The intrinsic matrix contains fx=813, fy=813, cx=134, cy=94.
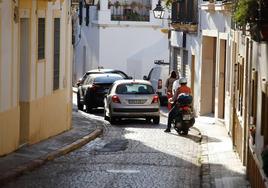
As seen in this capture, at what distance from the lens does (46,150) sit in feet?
58.3

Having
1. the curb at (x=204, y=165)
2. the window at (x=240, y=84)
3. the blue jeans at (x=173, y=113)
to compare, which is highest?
the window at (x=240, y=84)

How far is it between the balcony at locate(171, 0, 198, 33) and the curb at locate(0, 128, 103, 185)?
9.09m

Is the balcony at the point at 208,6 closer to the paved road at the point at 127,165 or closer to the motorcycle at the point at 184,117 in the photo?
the motorcycle at the point at 184,117

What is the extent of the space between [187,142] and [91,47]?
98.4 feet

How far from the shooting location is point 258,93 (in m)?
12.2

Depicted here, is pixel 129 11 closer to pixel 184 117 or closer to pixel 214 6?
pixel 214 6

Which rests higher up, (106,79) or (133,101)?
(106,79)

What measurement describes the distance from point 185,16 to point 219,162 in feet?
54.5

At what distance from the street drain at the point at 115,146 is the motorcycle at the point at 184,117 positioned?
7.34 feet

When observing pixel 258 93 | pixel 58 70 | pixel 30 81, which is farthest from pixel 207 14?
pixel 258 93

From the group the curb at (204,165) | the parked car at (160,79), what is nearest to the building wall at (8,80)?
the curb at (204,165)

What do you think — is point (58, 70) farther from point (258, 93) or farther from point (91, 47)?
point (91, 47)

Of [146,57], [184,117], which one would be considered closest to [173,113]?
[184,117]

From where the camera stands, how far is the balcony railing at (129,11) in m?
47.6
